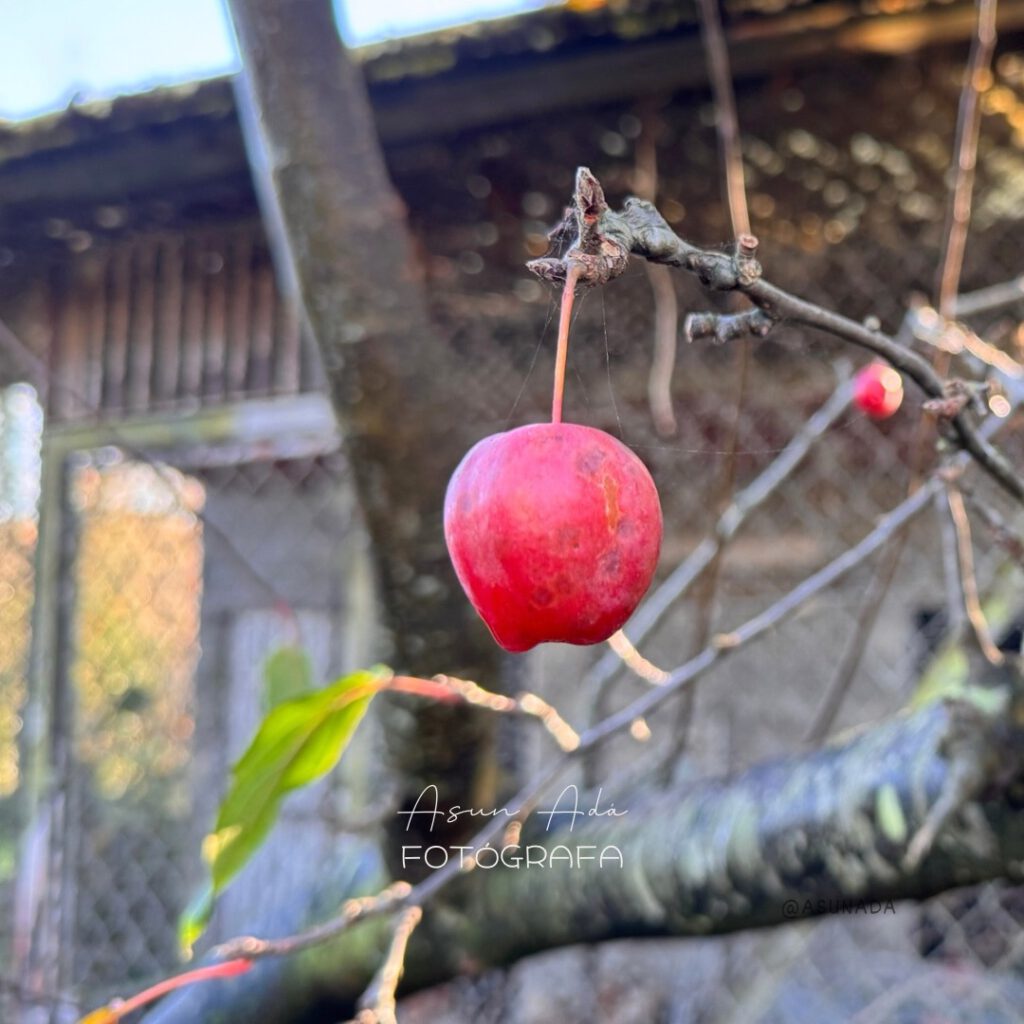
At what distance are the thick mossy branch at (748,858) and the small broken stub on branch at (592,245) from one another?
0.58 m

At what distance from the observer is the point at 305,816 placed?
1825 mm

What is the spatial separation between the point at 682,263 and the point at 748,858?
64 centimetres

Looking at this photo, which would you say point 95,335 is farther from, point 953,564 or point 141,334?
point 953,564

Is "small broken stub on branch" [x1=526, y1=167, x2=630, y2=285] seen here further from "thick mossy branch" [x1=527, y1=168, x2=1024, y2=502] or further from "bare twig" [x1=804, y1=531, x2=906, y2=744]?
"bare twig" [x1=804, y1=531, x2=906, y2=744]

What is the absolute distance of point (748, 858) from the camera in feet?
2.81

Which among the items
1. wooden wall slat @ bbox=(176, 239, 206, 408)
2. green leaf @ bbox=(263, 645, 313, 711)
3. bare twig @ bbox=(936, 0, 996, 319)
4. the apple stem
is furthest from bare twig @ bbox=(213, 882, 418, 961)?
wooden wall slat @ bbox=(176, 239, 206, 408)

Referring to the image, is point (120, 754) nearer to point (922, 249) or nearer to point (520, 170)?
point (520, 170)

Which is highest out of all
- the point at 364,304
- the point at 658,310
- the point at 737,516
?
the point at 658,310

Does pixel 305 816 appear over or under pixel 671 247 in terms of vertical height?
over

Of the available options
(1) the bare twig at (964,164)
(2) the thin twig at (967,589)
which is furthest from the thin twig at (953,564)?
(1) the bare twig at (964,164)

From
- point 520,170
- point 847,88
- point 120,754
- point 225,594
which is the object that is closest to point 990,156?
point 847,88

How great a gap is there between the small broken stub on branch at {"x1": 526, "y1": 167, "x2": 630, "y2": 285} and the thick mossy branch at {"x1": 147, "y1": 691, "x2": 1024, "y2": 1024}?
1.89 ft

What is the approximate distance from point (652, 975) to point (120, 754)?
2533mm

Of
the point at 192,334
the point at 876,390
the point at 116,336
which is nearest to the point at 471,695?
the point at 876,390
